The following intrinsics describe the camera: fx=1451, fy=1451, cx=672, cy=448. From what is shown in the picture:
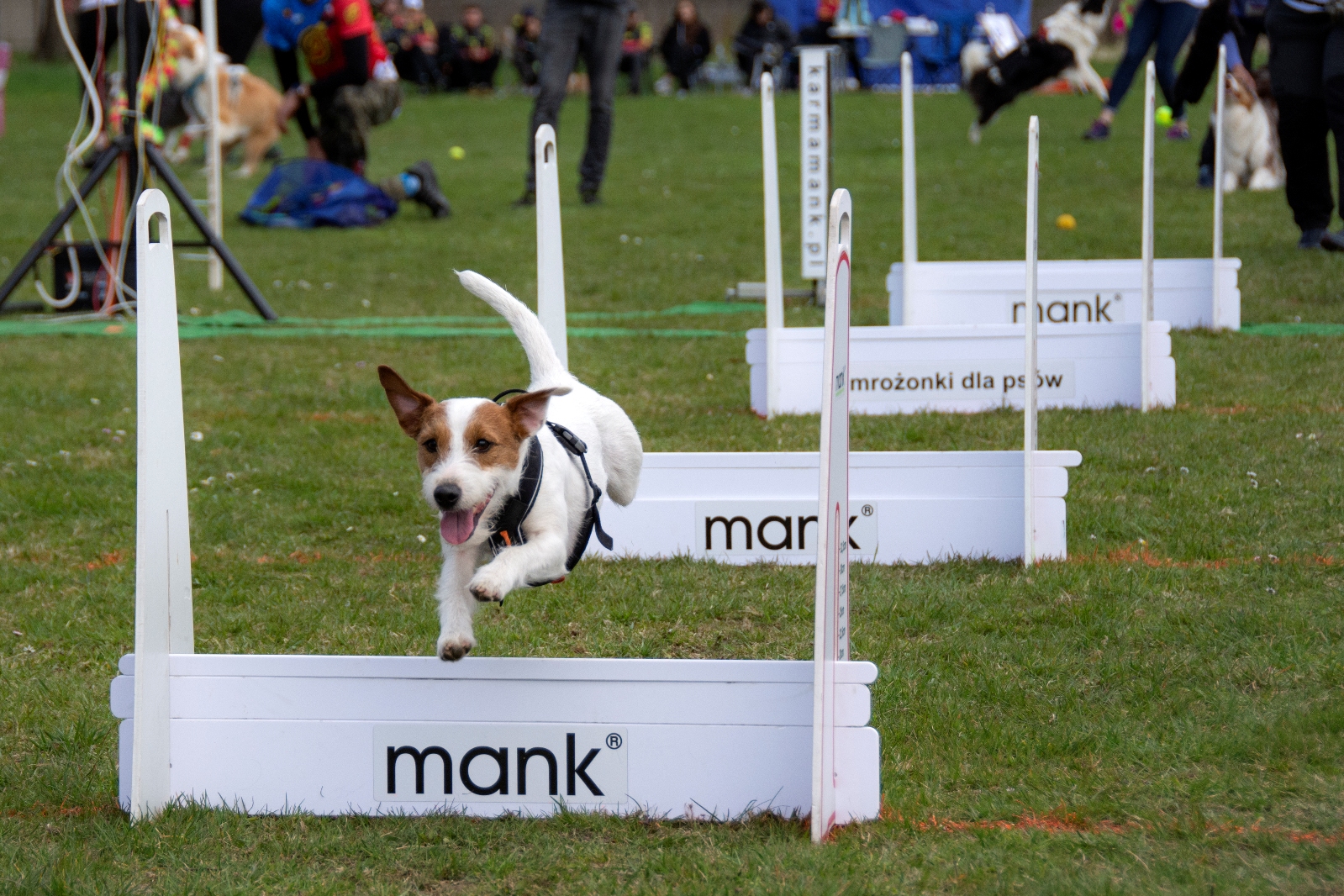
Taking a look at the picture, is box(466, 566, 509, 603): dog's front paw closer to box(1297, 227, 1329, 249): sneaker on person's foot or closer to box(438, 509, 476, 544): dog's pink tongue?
box(438, 509, 476, 544): dog's pink tongue

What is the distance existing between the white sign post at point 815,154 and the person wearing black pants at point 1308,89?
8.91 feet

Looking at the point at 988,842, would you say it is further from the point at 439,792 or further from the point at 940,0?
the point at 940,0

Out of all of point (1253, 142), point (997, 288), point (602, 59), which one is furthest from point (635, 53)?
point (997, 288)

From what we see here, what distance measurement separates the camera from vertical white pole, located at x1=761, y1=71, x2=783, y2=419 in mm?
6156

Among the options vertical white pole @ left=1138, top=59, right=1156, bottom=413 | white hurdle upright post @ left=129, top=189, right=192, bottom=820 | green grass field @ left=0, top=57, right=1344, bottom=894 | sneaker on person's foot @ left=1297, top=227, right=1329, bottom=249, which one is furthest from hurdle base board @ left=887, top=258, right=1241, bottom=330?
white hurdle upright post @ left=129, top=189, right=192, bottom=820

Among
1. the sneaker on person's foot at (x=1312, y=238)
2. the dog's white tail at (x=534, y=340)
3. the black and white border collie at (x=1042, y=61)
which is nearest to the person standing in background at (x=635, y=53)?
the black and white border collie at (x=1042, y=61)

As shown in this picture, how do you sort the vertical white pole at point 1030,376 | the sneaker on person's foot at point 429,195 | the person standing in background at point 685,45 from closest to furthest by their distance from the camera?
the vertical white pole at point 1030,376 → the sneaker on person's foot at point 429,195 → the person standing in background at point 685,45

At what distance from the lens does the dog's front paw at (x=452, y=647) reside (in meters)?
3.09

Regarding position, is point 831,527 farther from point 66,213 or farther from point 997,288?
point 66,213

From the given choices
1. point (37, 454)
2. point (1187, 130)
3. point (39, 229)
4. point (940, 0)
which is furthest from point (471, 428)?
point (940, 0)

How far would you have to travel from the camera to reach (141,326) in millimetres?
3016

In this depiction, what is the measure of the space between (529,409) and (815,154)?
5.68 meters

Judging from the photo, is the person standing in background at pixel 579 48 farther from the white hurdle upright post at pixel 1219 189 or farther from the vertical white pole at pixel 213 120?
the white hurdle upright post at pixel 1219 189

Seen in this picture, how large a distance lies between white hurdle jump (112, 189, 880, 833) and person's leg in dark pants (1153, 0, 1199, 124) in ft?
37.6
